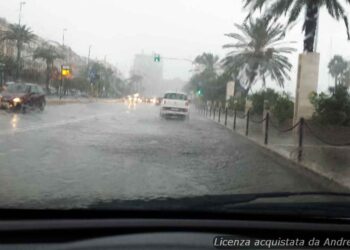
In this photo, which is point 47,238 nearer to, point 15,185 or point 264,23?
point 15,185

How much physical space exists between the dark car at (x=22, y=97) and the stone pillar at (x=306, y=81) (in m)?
16.5

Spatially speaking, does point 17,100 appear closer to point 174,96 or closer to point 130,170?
point 174,96

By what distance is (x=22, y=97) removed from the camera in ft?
106

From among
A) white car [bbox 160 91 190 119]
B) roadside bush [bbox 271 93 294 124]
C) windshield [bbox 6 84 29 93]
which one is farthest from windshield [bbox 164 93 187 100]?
roadside bush [bbox 271 93 294 124]

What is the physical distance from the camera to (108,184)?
26.9 feet

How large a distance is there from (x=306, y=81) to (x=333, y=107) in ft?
5.37

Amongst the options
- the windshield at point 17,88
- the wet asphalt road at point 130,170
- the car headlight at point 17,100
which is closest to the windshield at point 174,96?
the windshield at point 17,88

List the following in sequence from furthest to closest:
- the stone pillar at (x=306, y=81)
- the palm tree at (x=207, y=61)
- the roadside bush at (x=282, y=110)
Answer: the palm tree at (x=207, y=61), the roadside bush at (x=282, y=110), the stone pillar at (x=306, y=81)

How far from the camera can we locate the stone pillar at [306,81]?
850 inches

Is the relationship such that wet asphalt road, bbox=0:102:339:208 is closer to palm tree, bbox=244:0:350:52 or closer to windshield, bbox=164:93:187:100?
palm tree, bbox=244:0:350:52

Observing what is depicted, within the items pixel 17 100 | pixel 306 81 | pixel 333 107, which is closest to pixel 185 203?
pixel 333 107

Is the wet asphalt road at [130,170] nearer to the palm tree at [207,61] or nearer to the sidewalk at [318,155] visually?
the sidewalk at [318,155]

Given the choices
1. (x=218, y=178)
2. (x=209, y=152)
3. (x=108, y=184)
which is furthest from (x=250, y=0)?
(x=108, y=184)

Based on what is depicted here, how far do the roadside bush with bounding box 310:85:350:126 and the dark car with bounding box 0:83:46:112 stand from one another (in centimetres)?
1729
